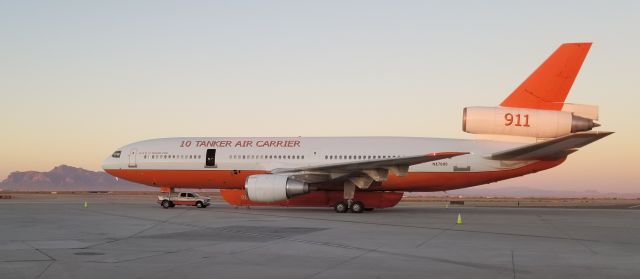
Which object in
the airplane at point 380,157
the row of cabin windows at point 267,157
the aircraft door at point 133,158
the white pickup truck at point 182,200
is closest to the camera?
the airplane at point 380,157

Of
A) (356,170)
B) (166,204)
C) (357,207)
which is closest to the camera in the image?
(356,170)

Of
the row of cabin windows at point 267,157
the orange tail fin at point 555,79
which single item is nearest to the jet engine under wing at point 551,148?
the orange tail fin at point 555,79

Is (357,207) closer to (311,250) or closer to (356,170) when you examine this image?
(356,170)

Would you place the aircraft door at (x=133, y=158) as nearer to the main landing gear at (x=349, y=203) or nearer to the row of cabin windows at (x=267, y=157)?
the row of cabin windows at (x=267, y=157)

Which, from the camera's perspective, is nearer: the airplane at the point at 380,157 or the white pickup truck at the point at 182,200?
the airplane at the point at 380,157

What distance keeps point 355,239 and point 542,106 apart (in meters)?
14.5

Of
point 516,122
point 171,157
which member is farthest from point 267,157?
point 516,122

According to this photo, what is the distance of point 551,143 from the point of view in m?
22.3

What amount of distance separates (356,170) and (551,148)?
7904 millimetres

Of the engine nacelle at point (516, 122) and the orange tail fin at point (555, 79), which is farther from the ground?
the orange tail fin at point (555, 79)

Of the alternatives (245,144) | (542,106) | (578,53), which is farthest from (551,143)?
(245,144)

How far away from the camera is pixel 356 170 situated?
2453 cm

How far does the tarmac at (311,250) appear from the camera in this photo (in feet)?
28.9

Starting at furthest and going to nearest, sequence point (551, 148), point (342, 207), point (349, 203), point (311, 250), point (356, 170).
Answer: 1. point (349, 203)
2. point (342, 207)
3. point (356, 170)
4. point (551, 148)
5. point (311, 250)
